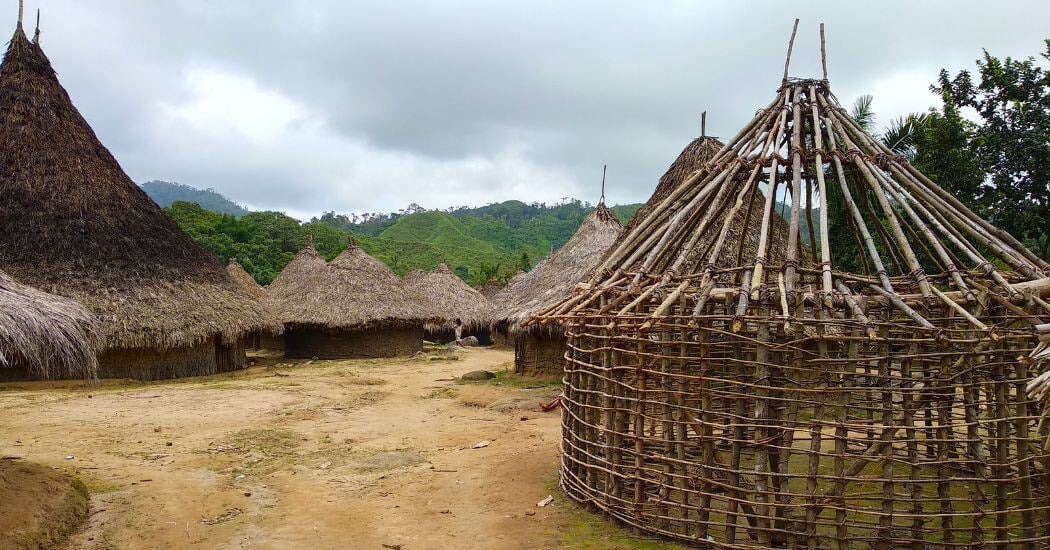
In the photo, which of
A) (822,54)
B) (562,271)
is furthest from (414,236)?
(822,54)

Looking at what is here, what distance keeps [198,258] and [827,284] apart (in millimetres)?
15827

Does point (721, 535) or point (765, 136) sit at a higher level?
point (765, 136)

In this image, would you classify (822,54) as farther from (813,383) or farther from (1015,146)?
(1015,146)

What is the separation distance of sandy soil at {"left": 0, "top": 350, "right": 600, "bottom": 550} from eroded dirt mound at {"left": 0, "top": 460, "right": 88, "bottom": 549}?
0.16 meters

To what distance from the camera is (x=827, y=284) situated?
4.96 metres

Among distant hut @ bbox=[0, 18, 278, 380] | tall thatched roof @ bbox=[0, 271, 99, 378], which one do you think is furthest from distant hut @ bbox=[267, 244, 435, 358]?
tall thatched roof @ bbox=[0, 271, 99, 378]

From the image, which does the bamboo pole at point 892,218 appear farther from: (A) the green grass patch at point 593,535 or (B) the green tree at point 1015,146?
(B) the green tree at point 1015,146

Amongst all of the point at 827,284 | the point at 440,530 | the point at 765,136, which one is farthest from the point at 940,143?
the point at 440,530

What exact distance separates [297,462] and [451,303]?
65.3 feet

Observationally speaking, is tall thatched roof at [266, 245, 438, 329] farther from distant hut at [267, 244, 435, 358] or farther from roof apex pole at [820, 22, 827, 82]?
roof apex pole at [820, 22, 827, 82]

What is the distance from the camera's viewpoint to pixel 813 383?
4.98 meters

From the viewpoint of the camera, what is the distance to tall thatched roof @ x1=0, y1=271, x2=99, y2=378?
265 inches

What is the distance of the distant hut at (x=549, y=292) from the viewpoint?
14.3m

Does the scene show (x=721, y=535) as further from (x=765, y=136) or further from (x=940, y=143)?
(x=940, y=143)
